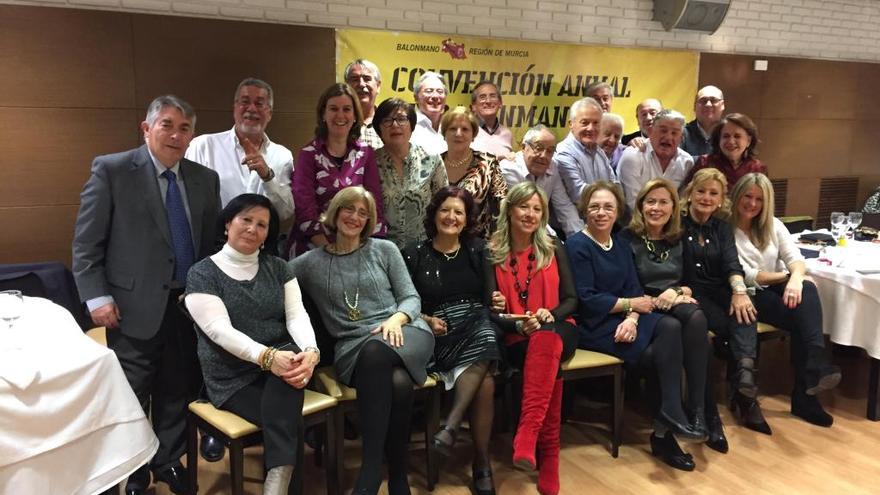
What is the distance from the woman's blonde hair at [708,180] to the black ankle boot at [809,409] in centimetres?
100

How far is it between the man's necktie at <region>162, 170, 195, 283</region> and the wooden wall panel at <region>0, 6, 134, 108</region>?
184 centimetres

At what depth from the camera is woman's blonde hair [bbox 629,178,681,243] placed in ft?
10.9

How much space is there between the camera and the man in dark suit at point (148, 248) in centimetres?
254


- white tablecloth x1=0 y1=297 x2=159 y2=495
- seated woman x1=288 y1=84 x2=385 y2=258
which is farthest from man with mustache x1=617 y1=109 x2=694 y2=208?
white tablecloth x1=0 y1=297 x2=159 y2=495

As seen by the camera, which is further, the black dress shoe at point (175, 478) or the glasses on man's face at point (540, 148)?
the glasses on man's face at point (540, 148)

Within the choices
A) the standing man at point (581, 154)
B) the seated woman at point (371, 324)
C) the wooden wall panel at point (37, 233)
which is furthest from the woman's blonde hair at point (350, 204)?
the wooden wall panel at point (37, 233)

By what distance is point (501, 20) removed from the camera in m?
5.41

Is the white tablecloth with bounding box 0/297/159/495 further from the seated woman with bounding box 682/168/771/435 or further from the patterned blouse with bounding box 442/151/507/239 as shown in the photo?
the seated woman with bounding box 682/168/771/435

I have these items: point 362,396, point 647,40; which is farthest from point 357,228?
point 647,40

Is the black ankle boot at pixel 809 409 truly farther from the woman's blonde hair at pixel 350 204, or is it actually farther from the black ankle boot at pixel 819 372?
the woman's blonde hair at pixel 350 204

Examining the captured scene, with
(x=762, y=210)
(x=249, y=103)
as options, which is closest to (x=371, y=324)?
(x=249, y=103)

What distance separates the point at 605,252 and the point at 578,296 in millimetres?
252

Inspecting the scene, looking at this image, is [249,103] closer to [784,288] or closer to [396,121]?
[396,121]

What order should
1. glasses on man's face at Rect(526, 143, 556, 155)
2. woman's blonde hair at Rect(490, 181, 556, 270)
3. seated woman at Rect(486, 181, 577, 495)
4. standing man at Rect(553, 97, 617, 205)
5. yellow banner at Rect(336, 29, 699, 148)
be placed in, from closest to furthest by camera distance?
seated woman at Rect(486, 181, 577, 495) → woman's blonde hair at Rect(490, 181, 556, 270) → glasses on man's face at Rect(526, 143, 556, 155) → standing man at Rect(553, 97, 617, 205) → yellow banner at Rect(336, 29, 699, 148)
